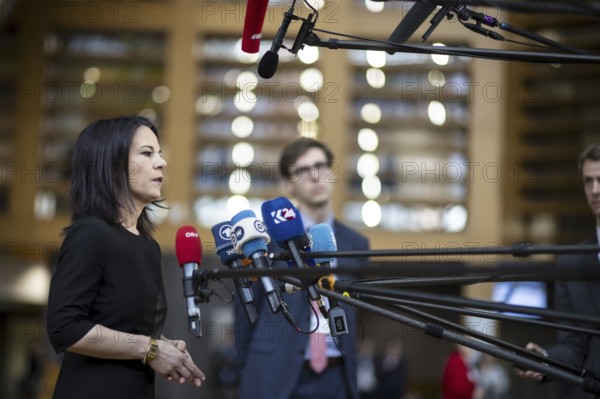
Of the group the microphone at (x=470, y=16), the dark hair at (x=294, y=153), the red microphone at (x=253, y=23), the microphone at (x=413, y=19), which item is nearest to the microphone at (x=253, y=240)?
the red microphone at (x=253, y=23)

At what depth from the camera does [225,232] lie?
6.97 feet

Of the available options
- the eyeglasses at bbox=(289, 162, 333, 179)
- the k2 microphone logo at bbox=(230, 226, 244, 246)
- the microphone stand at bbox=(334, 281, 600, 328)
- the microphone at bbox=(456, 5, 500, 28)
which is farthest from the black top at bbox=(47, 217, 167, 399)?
the eyeglasses at bbox=(289, 162, 333, 179)

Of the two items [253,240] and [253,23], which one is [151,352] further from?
[253,23]

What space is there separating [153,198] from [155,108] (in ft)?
26.2

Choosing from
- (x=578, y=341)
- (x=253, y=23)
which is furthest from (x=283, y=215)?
(x=578, y=341)

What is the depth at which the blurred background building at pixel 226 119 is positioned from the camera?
9.71m

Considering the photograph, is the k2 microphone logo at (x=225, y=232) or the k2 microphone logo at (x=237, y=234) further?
the k2 microphone logo at (x=225, y=232)

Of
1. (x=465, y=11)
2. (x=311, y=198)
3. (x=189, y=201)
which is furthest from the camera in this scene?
(x=189, y=201)

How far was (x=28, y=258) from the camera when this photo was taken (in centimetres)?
1047

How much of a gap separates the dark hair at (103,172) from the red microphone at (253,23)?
411 millimetres

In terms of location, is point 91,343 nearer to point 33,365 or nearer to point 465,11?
point 465,11

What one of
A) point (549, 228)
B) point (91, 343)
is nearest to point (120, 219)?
point (91, 343)

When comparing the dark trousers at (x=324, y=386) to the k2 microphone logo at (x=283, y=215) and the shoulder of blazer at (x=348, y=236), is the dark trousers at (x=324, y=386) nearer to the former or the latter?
the shoulder of blazer at (x=348, y=236)

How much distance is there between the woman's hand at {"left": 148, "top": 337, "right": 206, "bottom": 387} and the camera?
2.00m
